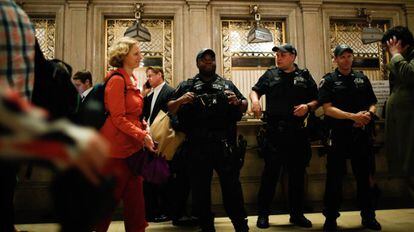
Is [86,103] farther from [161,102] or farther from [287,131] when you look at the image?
[287,131]

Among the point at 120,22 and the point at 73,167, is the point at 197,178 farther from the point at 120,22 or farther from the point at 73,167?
the point at 120,22

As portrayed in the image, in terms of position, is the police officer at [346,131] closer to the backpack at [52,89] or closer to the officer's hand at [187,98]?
the officer's hand at [187,98]

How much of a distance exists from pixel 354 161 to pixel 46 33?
5839mm

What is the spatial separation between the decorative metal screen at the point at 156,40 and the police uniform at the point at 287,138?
3.26 meters

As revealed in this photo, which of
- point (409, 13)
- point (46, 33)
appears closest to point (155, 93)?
point (46, 33)

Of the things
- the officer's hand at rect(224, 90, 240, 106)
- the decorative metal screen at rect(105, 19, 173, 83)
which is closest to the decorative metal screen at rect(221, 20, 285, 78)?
the decorative metal screen at rect(105, 19, 173, 83)

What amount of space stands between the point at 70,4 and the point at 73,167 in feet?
22.2

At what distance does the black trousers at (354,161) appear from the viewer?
3.60m

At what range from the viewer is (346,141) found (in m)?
3.65

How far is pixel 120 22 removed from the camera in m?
6.98

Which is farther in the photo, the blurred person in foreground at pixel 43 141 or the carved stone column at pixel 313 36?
the carved stone column at pixel 313 36

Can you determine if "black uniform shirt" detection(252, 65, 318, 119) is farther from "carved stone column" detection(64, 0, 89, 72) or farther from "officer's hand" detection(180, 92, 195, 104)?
"carved stone column" detection(64, 0, 89, 72)

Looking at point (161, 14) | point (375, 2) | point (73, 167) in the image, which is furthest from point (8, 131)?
point (375, 2)

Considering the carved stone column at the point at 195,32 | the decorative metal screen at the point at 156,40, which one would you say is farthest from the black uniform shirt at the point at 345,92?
the decorative metal screen at the point at 156,40
